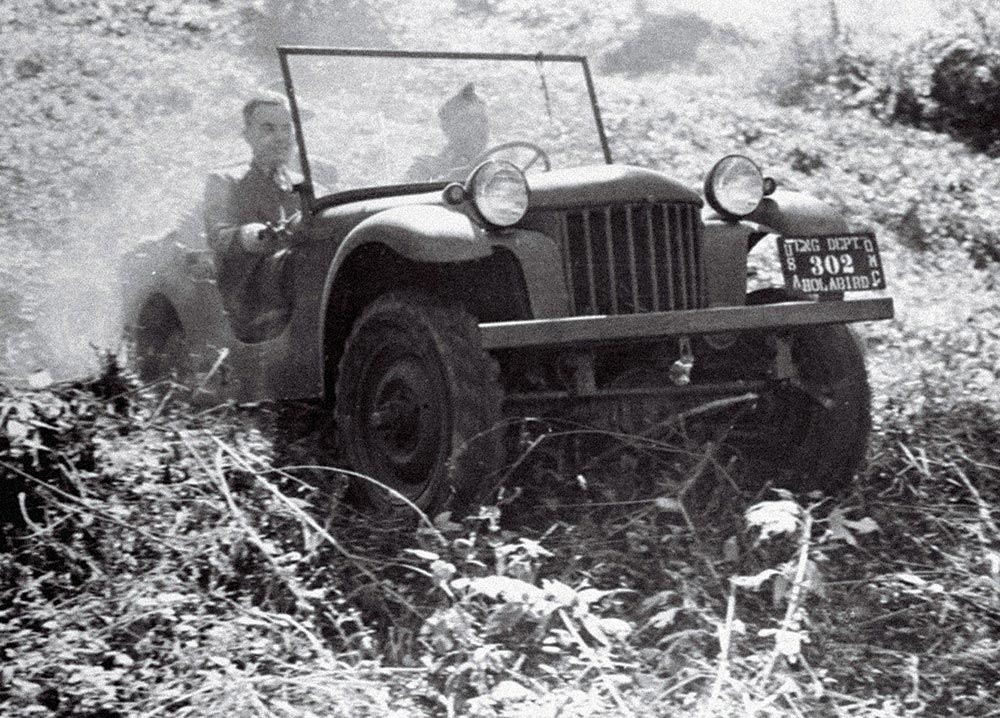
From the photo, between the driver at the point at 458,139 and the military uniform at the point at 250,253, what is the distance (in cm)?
54

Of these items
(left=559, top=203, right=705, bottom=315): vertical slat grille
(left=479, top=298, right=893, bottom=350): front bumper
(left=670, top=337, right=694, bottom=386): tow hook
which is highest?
(left=559, top=203, right=705, bottom=315): vertical slat grille

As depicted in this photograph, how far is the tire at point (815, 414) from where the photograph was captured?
484 centimetres

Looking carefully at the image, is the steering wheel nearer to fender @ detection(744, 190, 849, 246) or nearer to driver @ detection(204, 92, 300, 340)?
driver @ detection(204, 92, 300, 340)

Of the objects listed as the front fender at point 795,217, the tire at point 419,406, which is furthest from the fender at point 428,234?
the front fender at point 795,217

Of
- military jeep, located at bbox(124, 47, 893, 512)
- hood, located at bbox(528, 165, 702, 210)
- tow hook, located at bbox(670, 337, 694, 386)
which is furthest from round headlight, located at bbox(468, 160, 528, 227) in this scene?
tow hook, located at bbox(670, 337, 694, 386)

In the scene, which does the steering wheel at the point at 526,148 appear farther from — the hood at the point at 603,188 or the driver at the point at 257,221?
the hood at the point at 603,188

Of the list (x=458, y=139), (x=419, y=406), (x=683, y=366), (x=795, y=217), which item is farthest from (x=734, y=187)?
(x=419, y=406)

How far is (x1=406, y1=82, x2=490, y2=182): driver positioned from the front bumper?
1.34 metres

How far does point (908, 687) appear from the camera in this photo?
3.38m

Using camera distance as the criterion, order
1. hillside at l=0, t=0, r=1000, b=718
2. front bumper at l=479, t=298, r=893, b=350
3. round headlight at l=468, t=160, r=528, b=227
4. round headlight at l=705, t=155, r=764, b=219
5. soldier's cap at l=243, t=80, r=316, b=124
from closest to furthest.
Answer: hillside at l=0, t=0, r=1000, b=718
front bumper at l=479, t=298, r=893, b=350
round headlight at l=468, t=160, r=528, b=227
round headlight at l=705, t=155, r=764, b=219
soldier's cap at l=243, t=80, r=316, b=124

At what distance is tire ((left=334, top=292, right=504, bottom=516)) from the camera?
13.9ft

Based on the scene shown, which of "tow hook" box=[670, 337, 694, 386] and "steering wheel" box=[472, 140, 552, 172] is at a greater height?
"steering wheel" box=[472, 140, 552, 172]

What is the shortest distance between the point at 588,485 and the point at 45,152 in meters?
7.43

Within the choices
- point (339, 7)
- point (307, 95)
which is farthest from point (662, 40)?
point (307, 95)
